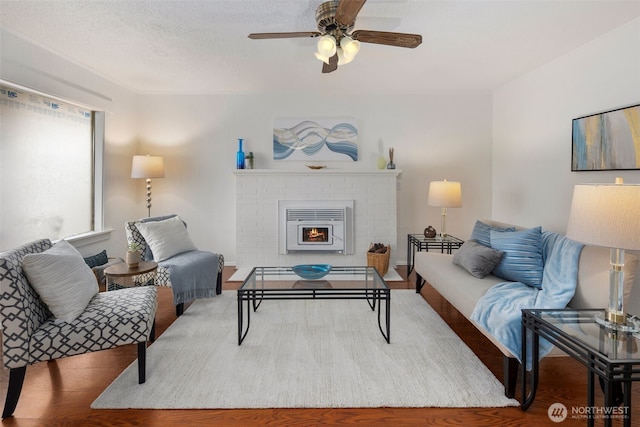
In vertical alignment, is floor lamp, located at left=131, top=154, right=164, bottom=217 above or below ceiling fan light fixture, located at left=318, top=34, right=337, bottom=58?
below

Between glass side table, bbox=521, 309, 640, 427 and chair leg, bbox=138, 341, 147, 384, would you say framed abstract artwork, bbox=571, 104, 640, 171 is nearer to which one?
glass side table, bbox=521, 309, 640, 427

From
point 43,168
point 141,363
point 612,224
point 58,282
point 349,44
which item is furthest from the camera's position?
point 43,168

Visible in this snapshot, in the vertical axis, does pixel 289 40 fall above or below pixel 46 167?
above

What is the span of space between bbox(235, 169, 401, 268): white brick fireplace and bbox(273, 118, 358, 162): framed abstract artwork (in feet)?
1.18

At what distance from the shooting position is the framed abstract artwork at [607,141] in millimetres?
2826

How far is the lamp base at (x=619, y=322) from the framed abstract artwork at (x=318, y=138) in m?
3.64

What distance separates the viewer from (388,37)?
234 centimetres

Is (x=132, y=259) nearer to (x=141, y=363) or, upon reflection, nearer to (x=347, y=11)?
(x=141, y=363)

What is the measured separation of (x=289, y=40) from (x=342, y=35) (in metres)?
1.03

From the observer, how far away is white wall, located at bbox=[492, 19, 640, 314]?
293 centimetres

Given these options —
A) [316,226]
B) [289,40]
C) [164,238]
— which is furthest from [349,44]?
[316,226]

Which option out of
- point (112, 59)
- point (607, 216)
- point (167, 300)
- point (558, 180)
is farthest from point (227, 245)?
point (607, 216)

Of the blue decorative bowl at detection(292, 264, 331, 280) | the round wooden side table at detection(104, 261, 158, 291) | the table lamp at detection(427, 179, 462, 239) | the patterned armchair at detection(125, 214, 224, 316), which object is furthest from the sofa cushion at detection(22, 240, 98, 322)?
the table lamp at detection(427, 179, 462, 239)

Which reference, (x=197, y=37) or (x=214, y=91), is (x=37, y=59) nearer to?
(x=197, y=37)
